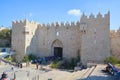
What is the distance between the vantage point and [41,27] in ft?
112

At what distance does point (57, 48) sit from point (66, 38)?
2.63 meters

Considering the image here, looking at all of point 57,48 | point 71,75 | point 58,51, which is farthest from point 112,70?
point 58,51

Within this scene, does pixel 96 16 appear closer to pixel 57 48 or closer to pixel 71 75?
pixel 57 48

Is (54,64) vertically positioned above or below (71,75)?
below

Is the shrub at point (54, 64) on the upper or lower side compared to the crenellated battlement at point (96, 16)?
lower

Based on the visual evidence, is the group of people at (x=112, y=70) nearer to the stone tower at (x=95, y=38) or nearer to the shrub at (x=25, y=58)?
the stone tower at (x=95, y=38)

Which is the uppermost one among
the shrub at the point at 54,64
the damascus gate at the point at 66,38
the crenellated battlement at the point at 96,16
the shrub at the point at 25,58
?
the crenellated battlement at the point at 96,16

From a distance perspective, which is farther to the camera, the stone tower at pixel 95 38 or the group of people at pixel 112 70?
the stone tower at pixel 95 38

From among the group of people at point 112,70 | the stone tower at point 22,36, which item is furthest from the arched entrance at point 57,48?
the group of people at point 112,70

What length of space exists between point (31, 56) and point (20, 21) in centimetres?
580

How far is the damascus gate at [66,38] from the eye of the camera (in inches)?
1041

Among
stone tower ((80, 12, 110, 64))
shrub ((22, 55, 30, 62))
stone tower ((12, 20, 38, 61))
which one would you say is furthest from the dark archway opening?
stone tower ((80, 12, 110, 64))

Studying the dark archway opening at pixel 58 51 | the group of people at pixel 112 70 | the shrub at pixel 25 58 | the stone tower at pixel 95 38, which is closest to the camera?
the group of people at pixel 112 70

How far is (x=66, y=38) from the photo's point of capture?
3188 cm
